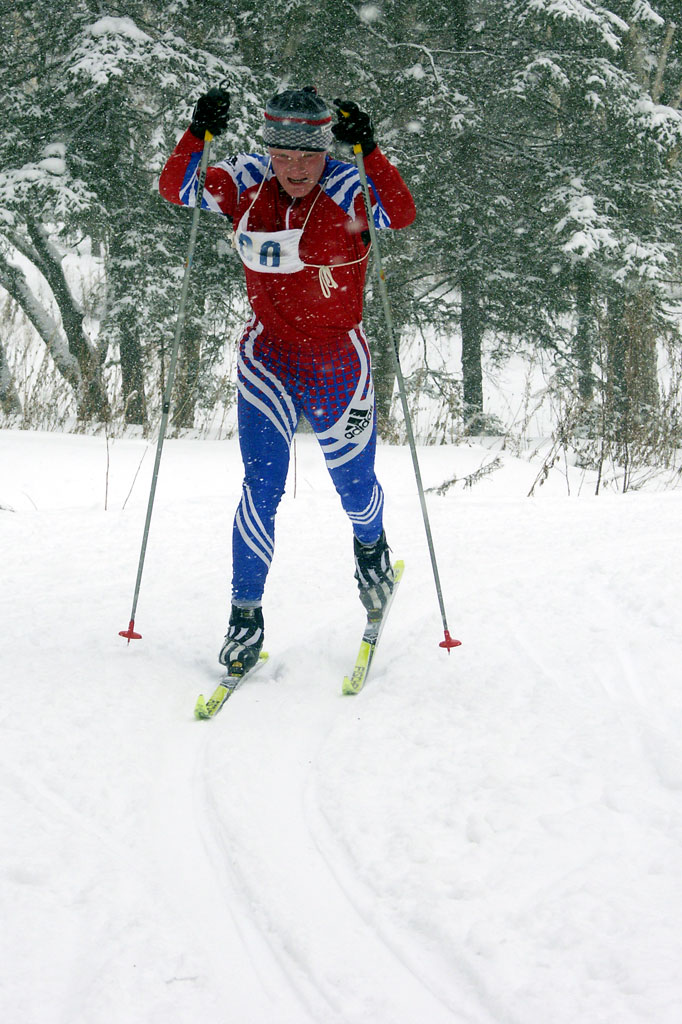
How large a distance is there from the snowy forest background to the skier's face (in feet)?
13.9

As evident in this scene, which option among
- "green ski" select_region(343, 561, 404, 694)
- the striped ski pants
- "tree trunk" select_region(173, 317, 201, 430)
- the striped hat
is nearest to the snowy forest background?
"tree trunk" select_region(173, 317, 201, 430)

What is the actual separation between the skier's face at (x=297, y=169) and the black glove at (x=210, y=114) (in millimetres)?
285

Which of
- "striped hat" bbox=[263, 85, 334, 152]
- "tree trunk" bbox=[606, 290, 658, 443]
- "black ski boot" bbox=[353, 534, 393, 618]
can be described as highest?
"striped hat" bbox=[263, 85, 334, 152]

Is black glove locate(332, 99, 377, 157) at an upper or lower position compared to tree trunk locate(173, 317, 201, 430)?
upper

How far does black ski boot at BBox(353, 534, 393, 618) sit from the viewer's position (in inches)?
134

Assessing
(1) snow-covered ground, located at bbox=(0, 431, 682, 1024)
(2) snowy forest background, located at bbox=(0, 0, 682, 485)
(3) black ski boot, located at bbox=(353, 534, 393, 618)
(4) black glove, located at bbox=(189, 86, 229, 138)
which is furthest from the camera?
(2) snowy forest background, located at bbox=(0, 0, 682, 485)

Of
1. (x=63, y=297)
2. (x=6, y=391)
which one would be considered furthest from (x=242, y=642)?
(x=63, y=297)

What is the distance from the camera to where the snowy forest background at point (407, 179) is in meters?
8.41

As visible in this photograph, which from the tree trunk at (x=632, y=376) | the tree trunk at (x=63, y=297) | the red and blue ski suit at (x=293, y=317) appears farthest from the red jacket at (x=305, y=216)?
the tree trunk at (x=63, y=297)

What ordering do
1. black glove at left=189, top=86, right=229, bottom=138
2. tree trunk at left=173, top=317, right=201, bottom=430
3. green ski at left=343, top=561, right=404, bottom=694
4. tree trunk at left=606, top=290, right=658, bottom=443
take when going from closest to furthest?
black glove at left=189, top=86, right=229, bottom=138
green ski at left=343, top=561, right=404, bottom=694
tree trunk at left=606, top=290, right=658, bottom=443
tree trunk at left=173, top=317, right=201, bottom=430

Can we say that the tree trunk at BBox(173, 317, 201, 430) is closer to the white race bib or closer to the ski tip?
the white race bib

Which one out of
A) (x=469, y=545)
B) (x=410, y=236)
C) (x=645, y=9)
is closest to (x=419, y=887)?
(x=469, y=545)

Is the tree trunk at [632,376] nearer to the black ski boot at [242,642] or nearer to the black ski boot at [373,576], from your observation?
the black ski boot at [373,576]

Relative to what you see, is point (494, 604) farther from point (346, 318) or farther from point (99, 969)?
point (99, 969)
